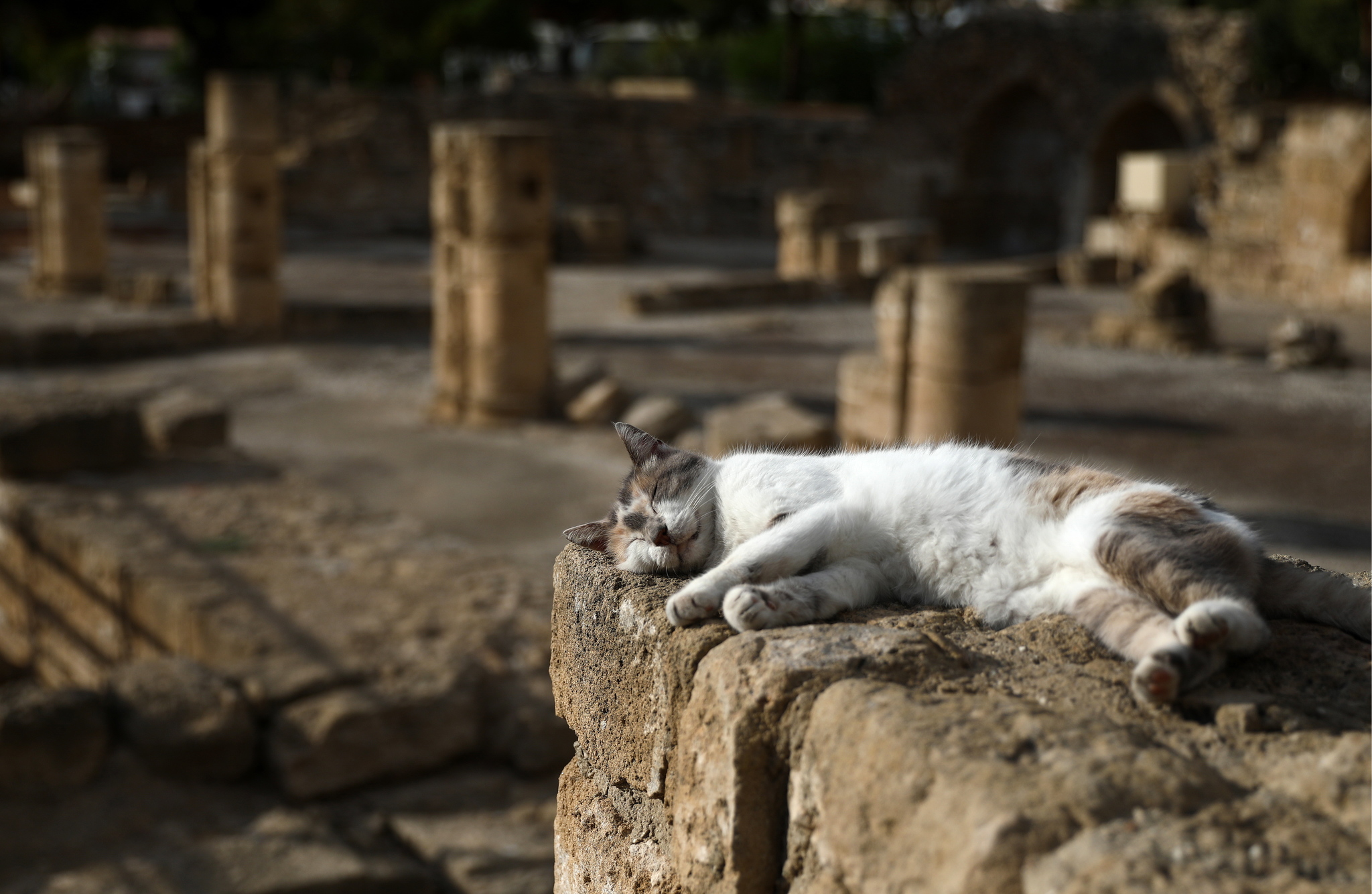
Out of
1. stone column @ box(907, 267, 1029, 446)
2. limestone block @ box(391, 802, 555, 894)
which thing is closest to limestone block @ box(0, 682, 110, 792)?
limestone block @ box(391, 802, 555, 894)

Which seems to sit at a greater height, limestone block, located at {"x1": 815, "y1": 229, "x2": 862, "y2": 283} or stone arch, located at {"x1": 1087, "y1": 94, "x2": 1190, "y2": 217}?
stone arch, located at {"x1": 1087, "y1": 94, "x2": 1190, "y2": 217}

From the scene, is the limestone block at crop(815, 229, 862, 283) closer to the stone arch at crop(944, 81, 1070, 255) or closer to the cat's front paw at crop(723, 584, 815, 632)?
the stone arch at crop(944, 81, 1070, 255)

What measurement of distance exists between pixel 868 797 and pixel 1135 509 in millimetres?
760

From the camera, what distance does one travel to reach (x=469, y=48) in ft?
137

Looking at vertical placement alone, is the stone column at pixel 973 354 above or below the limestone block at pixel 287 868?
above

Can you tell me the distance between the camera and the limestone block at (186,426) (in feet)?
36.1

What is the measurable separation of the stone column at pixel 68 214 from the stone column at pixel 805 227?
10.3 meters

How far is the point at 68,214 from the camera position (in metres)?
18.6

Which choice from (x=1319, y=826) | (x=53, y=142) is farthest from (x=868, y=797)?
(x=53, y=142)

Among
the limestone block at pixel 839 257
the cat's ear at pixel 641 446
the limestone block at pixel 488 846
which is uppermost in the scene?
the limestone block at pixel 839 257

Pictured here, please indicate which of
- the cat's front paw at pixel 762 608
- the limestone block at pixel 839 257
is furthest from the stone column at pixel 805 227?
the cat's front paw at pixel 762 608

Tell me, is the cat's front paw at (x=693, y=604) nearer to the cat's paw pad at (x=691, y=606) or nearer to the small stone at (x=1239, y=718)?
the cat's paw pad at (x=691, y=606)

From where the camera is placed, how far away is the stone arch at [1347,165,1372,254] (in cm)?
1816

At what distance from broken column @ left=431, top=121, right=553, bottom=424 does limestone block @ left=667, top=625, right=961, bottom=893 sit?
1044cm
